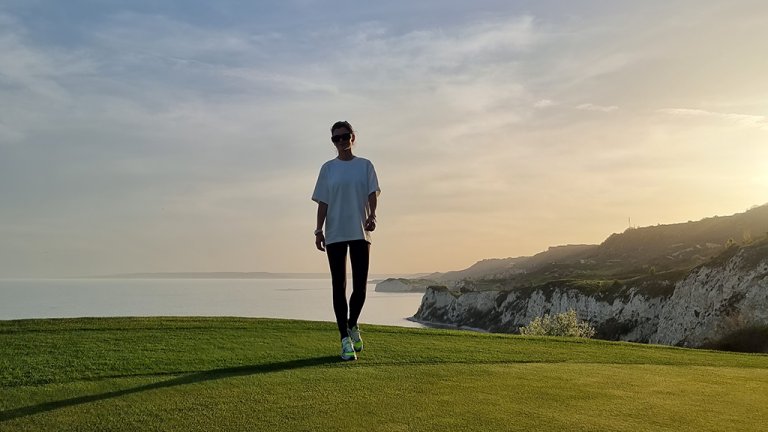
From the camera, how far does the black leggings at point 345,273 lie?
6820mm

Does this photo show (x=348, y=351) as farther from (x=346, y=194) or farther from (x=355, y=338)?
(x=346, y=194)

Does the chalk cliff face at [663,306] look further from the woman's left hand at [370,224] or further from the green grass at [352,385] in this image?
the woman's left hand at [370,224]

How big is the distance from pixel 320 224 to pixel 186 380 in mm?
2484

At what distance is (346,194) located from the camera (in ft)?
22.6

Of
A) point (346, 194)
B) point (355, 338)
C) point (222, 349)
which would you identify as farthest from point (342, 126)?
point (222, 349)

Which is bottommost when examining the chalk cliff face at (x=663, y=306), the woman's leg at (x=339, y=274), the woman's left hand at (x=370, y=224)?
the chalk cliff face at (x=663, y=306)

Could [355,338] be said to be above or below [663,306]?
above

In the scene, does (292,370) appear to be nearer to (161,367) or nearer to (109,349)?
(161,367)

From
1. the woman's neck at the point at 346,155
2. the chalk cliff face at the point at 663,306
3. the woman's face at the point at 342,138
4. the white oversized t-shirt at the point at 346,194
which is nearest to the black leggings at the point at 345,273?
the white oversized t-shirt at the point at 346,194

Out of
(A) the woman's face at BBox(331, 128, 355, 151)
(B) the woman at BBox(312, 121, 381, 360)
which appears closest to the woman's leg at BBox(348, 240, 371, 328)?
(B) the woman at BBox(312, 121, 381, 360)

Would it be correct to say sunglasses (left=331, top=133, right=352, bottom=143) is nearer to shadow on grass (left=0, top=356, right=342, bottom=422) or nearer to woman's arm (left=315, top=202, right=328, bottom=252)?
woman's arm (left=315, top=202, right=328, bottom=252)

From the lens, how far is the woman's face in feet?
22.9

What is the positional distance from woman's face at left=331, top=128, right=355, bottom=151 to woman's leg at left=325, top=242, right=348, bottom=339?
123cm

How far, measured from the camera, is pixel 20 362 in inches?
243
